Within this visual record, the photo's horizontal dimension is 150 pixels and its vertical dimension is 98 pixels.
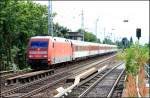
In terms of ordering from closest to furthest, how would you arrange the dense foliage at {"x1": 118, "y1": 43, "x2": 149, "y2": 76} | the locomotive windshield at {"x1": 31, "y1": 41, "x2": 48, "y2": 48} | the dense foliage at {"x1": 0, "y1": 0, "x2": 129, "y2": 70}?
the dense foliage at {"x1": 118, "y1": 43, "x2": 149, "y2": 76}
the locomotive windshield at {"x1": 31, "y1": 41, "x2": 48, "y2": 48}
the dense foliage at {"x1": 0, "y1": 0, "x2": 129, "y2": 70}

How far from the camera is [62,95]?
19156mm

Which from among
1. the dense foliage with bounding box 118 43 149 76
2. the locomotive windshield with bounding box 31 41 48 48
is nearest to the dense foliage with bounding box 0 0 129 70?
the locomotive windshield with bounding box 31 41 48 48

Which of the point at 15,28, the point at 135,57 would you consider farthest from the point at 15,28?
the point at 135,57

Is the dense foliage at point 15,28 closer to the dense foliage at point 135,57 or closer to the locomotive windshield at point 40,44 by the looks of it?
the locomotive windshield at point 40,44

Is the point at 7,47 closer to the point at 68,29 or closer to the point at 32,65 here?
the point at 32,65

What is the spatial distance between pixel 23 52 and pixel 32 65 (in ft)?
38.0

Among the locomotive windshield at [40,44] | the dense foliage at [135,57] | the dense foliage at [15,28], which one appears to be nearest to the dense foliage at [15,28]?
the dense foliage at [15,28]

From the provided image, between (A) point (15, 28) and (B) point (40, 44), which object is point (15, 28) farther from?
(B) point (40, 44)

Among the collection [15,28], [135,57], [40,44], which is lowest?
[135,57]

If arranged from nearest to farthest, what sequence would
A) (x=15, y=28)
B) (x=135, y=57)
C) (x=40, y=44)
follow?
1. (x=135, y=57)
2. (x=40, y=44)
3. (x=15, y=28)

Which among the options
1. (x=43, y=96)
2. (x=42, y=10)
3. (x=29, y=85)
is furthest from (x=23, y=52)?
(x=43, y=96)

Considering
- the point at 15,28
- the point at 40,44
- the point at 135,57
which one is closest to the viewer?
the point at 135,57

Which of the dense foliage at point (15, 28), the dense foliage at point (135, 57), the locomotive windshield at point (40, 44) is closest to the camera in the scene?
the dense foliage at point (135, 57)

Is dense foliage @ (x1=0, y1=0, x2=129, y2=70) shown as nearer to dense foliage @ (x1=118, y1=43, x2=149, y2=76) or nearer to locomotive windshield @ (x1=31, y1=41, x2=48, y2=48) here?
locomotive windshield @ (x1=31, y1=41, x2=48, y2=48)
